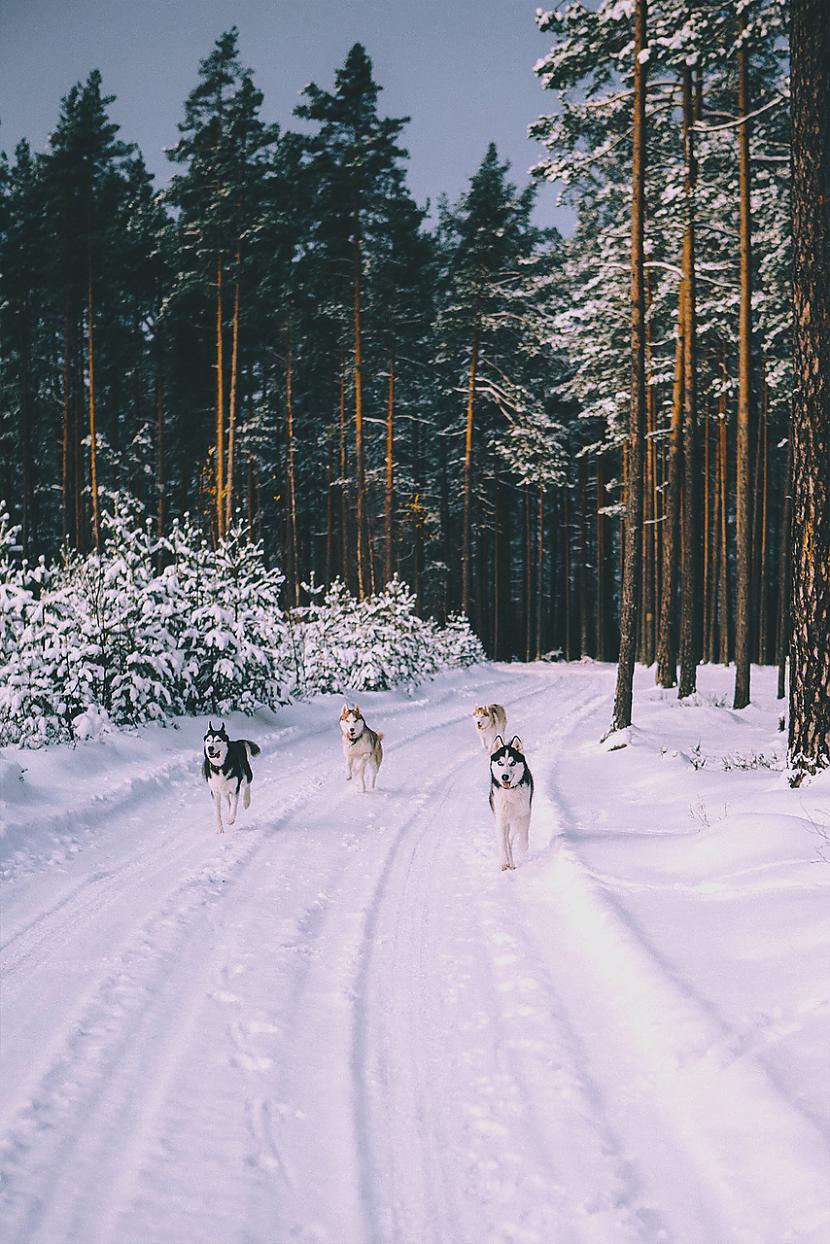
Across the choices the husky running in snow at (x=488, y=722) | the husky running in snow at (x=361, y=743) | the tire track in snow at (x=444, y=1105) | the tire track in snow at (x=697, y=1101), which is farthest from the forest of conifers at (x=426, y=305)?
the tire track in snow at (x=697, y=1101)

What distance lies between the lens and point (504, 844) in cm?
668

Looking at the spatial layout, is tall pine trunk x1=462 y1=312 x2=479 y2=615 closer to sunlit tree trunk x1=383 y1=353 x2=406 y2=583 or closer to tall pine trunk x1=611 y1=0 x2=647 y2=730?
sunlit tree trunk x1=383 y1=353 x2=406 y2=583

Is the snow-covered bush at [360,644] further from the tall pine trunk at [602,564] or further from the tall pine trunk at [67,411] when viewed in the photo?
the tall pine trunk at [602,564]

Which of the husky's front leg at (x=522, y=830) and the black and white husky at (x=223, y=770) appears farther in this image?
the black and white husky at (x=223, y=770)

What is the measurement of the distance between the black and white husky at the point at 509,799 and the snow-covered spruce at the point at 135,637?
21.9 feet

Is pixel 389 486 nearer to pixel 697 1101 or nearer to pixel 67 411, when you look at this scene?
pixel 67 411

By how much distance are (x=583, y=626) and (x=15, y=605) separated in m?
36.8

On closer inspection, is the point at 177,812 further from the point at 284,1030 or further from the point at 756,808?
the point at 756,808

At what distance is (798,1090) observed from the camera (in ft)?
9.80

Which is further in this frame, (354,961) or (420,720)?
(420,720)

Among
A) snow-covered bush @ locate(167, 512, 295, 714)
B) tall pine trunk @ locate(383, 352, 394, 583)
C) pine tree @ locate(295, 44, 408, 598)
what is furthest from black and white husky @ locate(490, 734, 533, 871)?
tall pine trunk @ locate(383, 352, 394, 583)

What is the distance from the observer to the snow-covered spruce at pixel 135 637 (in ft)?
36.0

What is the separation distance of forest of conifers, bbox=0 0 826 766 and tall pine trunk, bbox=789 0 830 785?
4.44 metres

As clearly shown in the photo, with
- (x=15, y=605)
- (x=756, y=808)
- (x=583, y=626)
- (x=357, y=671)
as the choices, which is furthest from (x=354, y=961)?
(x=583, y=626)
